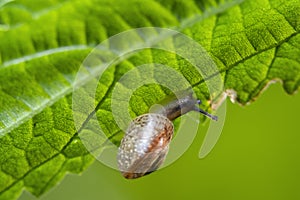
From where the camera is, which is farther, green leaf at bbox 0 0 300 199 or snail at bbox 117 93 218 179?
snail at bbox 117 93 218 179

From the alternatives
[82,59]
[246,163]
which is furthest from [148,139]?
[246,163]

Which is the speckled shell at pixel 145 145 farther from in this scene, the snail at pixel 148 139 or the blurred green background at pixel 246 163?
the blurred green background at pixel 246 163

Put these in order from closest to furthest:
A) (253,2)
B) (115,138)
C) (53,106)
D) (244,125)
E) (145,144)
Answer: (253,2)
(53,106)
(115,138)
(145,144)
(244,125)

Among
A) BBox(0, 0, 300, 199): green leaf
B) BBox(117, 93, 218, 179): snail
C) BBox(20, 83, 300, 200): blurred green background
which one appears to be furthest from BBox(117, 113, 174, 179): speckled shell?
BBox(20, 83, 300, 200): blurred green background

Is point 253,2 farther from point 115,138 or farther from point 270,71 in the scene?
point 115,138

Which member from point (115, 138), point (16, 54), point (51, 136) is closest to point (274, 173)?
point (115, 138)

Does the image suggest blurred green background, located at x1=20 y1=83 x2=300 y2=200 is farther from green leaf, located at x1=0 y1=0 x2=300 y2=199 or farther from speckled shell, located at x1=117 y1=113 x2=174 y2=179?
green leaf, located at x1=0 y1=0 x2=300 y2=199

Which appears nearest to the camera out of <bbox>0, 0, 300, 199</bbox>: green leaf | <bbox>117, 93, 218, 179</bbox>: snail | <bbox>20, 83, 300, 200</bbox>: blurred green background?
<bbox>0, 0, 300, 199</bbox>: green leaf

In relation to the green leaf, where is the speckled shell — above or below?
below
